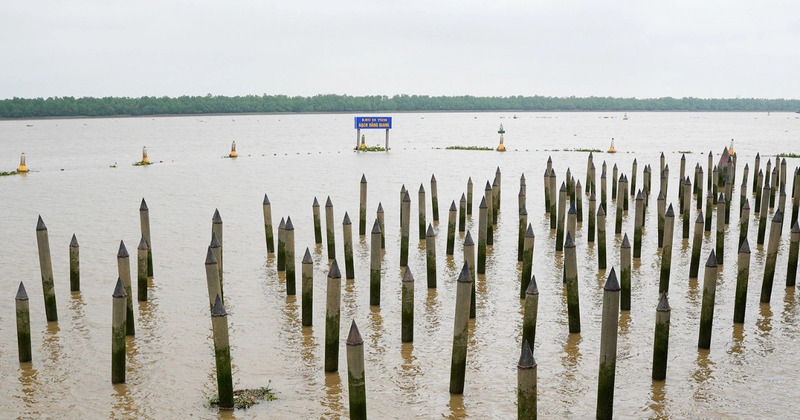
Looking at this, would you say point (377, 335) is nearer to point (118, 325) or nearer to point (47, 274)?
point (118, 325)

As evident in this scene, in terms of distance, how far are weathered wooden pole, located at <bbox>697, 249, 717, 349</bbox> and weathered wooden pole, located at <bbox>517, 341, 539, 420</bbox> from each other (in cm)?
452

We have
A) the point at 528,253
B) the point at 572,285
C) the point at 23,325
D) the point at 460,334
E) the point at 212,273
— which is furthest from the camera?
the point at 528,253

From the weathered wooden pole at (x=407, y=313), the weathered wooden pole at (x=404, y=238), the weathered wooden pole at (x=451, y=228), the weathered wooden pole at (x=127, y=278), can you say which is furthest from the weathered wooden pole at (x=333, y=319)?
the weathered wooden pole at (x=451, y=228)

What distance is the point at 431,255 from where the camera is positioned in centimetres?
1683

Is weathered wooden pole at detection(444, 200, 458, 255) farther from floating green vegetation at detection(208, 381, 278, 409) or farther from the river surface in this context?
floating green vegetation at detection(208, 381, 278, 409)

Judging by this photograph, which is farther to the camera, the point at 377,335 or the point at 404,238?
the point at 404,238

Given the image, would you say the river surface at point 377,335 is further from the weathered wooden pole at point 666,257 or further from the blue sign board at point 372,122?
the blue sign board at point 372,122

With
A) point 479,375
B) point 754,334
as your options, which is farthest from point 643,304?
point 479,375

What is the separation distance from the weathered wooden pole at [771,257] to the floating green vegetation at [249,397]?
9511 millimetres

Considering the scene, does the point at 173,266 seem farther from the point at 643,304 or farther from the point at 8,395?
the point at 643,304

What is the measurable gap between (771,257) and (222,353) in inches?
408

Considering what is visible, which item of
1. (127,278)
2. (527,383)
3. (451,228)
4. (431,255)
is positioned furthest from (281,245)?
(527,383)

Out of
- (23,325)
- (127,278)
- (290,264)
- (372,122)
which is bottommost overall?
(23,325)

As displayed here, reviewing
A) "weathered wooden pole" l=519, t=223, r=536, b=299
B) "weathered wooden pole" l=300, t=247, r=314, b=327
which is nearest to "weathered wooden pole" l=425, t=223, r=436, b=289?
"weathered wooden pole" l=519, t=223, r=536, b=299
